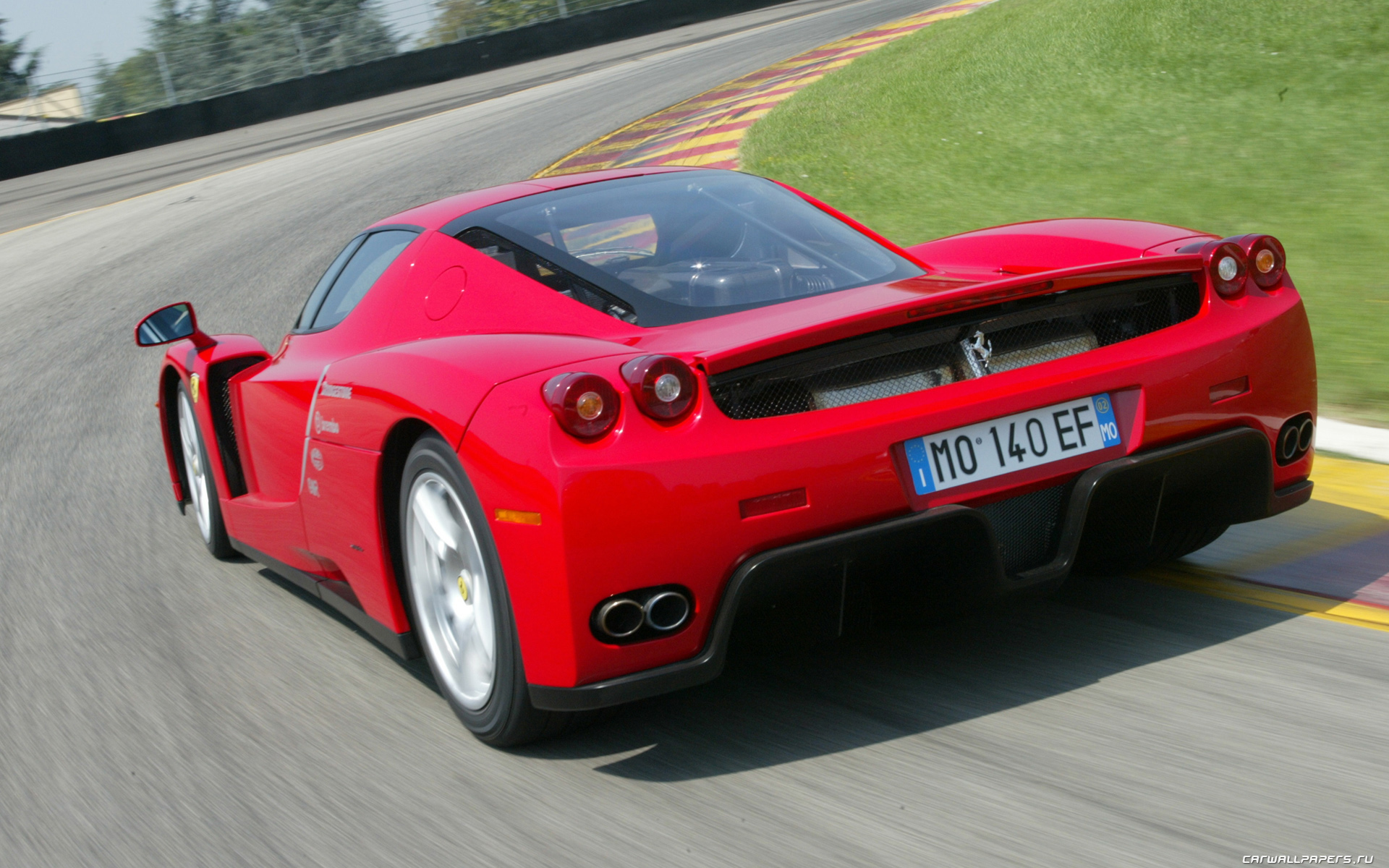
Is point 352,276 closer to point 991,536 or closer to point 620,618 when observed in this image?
point 620,618

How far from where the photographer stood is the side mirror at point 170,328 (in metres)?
4.61

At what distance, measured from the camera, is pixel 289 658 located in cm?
377

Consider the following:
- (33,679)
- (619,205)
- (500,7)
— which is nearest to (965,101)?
(619,205)

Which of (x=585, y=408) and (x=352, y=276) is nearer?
(x=585, y=408)

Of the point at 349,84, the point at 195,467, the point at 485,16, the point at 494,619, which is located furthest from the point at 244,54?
the point at 494,619

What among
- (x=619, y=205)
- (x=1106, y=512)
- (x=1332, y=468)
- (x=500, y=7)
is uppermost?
(x=500, y=7)

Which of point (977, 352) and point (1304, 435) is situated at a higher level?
point (977, 352)

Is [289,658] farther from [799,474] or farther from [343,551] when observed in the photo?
[799,474]

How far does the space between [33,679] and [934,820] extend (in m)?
2.67

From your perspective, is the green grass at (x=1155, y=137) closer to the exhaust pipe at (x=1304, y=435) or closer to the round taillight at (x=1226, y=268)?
the exhaust pipe at (x=1304, y=435)

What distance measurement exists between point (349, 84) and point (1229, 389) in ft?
85.5

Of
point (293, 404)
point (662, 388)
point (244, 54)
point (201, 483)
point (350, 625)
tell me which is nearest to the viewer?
point (662, 388)

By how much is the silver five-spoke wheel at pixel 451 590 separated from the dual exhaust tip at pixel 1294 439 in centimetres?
184

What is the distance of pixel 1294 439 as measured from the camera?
3.13 meters
